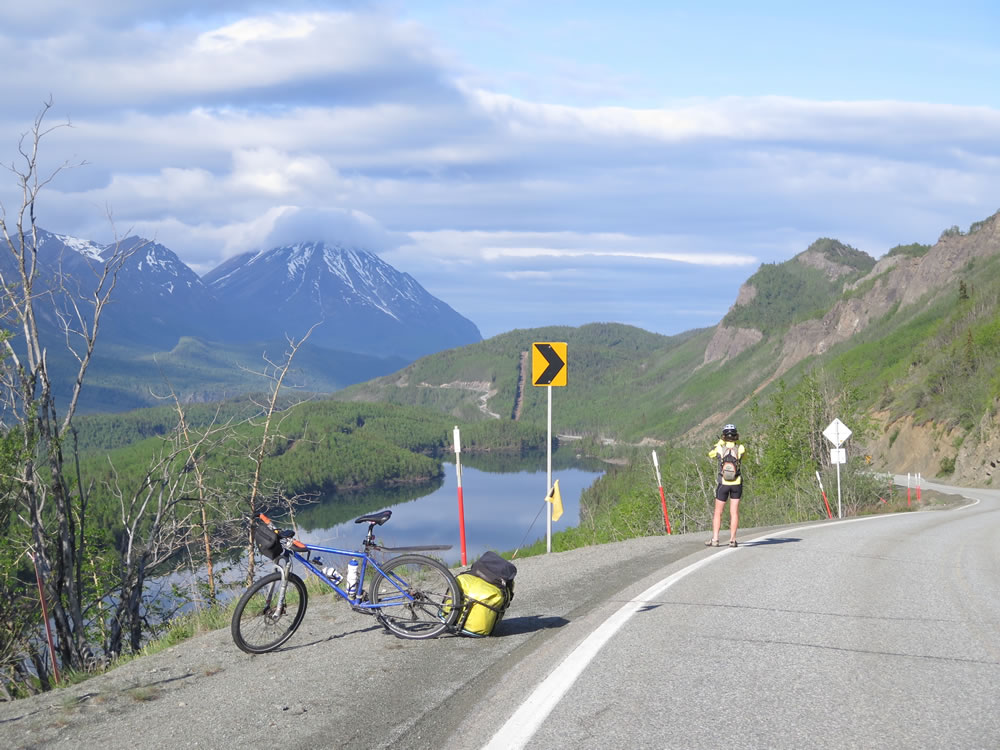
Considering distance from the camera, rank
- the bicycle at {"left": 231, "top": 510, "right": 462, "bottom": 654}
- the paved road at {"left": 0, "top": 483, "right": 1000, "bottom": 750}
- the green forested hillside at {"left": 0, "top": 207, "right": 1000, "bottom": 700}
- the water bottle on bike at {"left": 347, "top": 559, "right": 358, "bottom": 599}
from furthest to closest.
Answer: the green forested hillside at {"left": 0, "top": 207, "right": 1000, "bottom": 700} → the water bottle on bike at {"left": 347, "top": 559, "right": 358, "bottom": 599} → the bicycle at {"left": 231, "top": 510, "right": 462, "bottom": 654} → the paved road at {"left": 0, "top": 483, "right": 1000, "bottom": 750}

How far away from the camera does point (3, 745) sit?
5168 mm

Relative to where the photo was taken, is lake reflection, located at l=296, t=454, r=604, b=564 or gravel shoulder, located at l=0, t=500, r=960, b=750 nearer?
gravel shoulder, located at l=0, t=500, r=960, b=750

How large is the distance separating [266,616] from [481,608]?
5.41ft

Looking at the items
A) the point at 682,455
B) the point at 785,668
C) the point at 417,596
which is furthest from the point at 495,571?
the point at 682,455

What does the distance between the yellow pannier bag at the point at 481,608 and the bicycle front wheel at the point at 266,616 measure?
1.31 meters

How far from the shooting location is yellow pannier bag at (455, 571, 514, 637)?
7191 millimetres

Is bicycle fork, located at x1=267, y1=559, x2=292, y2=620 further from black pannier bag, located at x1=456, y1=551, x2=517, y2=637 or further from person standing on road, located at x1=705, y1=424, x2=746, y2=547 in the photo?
person standing on road, located at x1=705, y1=424, x2=746, y2=547

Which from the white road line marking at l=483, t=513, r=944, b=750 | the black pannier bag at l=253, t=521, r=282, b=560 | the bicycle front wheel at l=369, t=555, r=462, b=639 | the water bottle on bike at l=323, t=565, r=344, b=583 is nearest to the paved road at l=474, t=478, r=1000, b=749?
the white road line marking at l=483, t=513, r=944, b=750

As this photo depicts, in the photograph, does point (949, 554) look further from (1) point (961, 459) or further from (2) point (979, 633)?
(1) point (961, 459)

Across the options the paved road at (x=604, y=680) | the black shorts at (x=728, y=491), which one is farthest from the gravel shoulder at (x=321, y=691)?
the black shorts at (x=728, y=491)

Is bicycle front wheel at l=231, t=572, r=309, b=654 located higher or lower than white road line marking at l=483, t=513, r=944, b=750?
higher

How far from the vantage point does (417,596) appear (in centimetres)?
732

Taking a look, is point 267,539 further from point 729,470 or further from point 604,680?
point 729,470

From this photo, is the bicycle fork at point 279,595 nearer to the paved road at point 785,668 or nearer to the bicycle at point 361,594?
the bicycle at point 361,594
